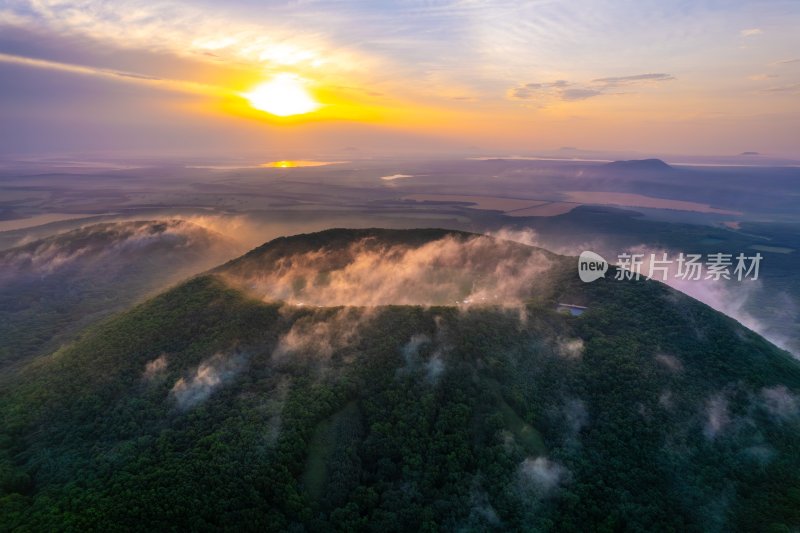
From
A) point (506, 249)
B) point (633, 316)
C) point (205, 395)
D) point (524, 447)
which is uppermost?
point (506, 249)

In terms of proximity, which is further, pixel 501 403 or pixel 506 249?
pixel 506 249

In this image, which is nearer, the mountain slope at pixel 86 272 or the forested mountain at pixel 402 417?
the forested mountain at pixel 402 417

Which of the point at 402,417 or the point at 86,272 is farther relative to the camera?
the point at 86,272

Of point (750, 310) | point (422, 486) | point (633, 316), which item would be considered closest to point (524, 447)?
point (422, 486)

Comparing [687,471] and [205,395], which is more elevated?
[205,395]

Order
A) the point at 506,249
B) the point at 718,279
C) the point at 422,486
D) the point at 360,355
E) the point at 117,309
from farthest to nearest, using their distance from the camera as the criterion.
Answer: the point at 718,279
the point at 117,309
the point at 506,249
the point at 360,355
the point at 422,486

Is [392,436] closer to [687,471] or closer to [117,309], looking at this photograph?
[687,471]

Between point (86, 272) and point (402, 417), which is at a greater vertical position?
point (402, 417)

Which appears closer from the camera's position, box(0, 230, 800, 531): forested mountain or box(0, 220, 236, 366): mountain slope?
box(0, 230, 800, 531): forested mountain
